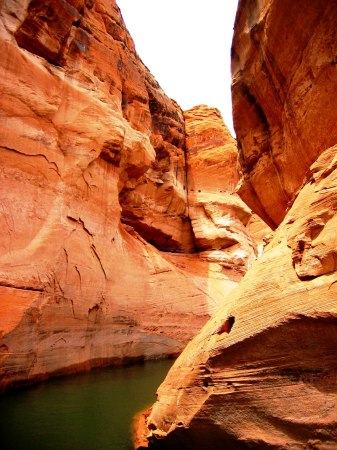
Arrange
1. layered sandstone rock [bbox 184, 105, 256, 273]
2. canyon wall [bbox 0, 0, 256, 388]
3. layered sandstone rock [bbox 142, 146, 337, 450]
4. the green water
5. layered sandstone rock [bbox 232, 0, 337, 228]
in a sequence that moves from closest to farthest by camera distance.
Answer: layered sandstone rock [bbox 142, 146, 337, 450] → the green water → layered sandstone rock [bbox 232, 0, 337, 228] → canyon wall [bbox 0, 0, 256, 388] → layered sandstone rock [bbox 184, 105, 256, 273]

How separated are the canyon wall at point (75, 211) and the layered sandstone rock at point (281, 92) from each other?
14.5ft

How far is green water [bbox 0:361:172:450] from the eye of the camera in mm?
4199

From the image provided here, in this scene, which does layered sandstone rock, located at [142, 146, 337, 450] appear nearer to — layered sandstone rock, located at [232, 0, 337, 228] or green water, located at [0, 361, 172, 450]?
green water, located at [0, 361, 172, 450]

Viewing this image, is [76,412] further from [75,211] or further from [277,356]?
[75,211]

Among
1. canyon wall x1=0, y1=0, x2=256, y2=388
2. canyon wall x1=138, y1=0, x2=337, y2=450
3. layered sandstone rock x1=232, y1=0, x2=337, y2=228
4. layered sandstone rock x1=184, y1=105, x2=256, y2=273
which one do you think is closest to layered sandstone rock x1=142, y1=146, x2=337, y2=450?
canyon wall x1=138, y1=0, x2=337, y2=450

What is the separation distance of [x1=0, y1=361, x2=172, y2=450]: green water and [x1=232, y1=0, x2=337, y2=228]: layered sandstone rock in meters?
4.05

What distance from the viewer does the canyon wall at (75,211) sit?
7777mm

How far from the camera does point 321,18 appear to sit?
5.14m

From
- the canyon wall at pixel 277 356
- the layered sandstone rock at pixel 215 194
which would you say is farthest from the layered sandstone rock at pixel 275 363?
the layered sandstone rock at pixel 215 194

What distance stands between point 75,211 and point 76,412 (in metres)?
5.40

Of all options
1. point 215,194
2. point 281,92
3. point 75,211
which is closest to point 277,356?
point 281,92

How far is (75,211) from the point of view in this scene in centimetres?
962

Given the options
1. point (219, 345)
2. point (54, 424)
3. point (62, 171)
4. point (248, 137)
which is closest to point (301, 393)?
point (219, 345)

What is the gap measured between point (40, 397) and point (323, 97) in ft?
22.1
